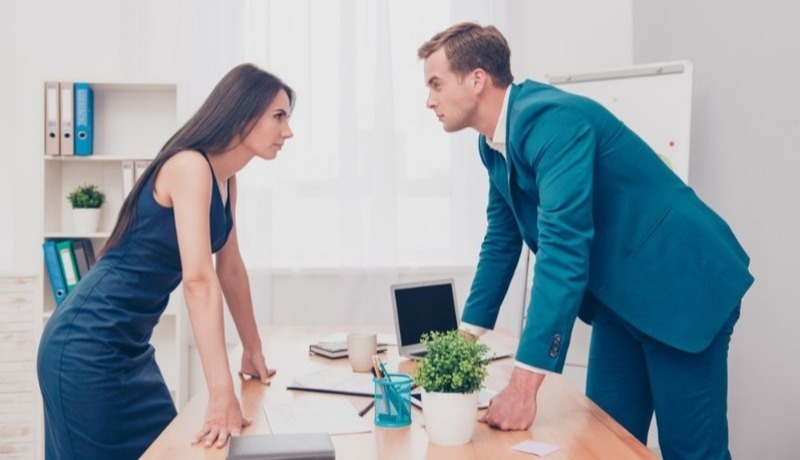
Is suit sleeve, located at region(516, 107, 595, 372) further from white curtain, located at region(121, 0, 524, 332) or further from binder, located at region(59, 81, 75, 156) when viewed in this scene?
binder, located at region(59, 81, 75, 156)

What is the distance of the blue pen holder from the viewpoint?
4.52 ft

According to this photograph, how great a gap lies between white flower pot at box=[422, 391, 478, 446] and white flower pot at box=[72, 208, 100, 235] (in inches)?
101

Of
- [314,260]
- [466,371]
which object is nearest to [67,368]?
[466,371]

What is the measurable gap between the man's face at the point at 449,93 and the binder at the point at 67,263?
2.22m

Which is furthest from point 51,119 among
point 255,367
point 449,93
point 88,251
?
point 449,93

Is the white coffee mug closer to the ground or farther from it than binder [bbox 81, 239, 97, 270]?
closer to the ground

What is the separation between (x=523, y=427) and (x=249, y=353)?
726 mm

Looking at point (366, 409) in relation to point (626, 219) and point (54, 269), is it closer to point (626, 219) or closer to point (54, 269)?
point (626, 219)

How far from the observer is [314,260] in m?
3.72

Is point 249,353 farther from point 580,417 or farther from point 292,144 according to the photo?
point 292,144

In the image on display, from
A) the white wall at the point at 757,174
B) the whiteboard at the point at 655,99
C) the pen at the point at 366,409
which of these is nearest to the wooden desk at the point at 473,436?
the pen at the point at 366,409

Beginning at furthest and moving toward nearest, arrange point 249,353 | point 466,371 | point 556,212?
point 249,353 < point 556,212 < point 466,371

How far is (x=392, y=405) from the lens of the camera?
1387 millimetres

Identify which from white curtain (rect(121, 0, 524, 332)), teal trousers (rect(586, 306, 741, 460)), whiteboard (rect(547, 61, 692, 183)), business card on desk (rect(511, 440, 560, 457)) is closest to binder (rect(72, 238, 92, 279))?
white curtain (rect(121, 0, 524, 332))
